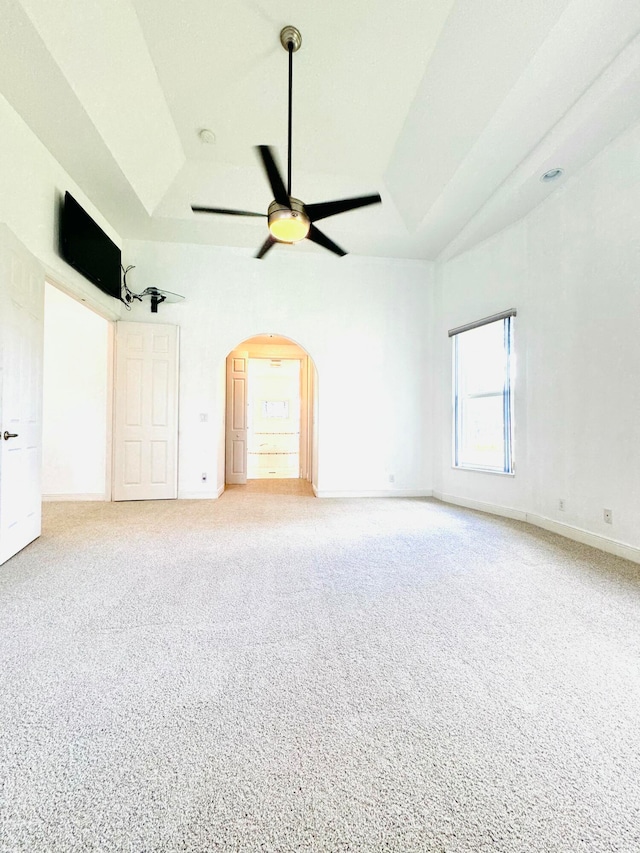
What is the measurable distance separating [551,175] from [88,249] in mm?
4421

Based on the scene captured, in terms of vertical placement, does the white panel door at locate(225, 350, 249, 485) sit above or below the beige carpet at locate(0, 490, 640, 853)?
above

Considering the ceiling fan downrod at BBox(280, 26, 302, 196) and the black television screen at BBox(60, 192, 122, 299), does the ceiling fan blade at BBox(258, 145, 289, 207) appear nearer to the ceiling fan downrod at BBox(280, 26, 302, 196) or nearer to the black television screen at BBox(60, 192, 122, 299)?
the ceiling fan downrod at BBox(280, 26, 302, 196)

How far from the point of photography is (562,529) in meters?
3.27

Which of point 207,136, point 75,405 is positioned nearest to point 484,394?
point 207,136

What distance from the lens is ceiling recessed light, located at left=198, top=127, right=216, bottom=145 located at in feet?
11.1

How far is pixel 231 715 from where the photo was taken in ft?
3.89

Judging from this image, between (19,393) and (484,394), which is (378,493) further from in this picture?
(19,393)

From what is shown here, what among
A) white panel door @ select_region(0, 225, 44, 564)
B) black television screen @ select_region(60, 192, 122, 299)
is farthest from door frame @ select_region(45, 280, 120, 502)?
white panel door @ select_region(0, 225, 44, 564)

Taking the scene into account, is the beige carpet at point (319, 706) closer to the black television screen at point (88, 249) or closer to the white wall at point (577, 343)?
the white wall at point (577, 343)

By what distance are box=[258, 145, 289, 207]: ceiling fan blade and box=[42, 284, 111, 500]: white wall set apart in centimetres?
332

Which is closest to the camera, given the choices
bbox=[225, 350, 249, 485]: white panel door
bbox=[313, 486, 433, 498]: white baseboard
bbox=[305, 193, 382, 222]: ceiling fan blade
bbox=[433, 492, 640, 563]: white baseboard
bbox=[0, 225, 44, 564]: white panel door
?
bbox=[0, 225, 44, 564]: white panel door

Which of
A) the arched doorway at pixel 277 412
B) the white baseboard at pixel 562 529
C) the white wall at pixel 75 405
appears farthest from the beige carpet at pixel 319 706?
the arched doorway at pixel 277 412

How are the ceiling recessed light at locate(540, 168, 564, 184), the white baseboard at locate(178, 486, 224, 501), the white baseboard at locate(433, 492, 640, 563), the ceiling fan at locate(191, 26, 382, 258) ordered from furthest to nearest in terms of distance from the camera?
the white baseboard at locate(178, 486, 224, 501), the ceiling recessed light at locate(540, 168, 564, 184), the white baseboard at locate(433, 492, 640, 563), the ceiling fan at locate(191, 26, 382, 258)

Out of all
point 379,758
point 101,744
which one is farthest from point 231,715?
point 379,758
